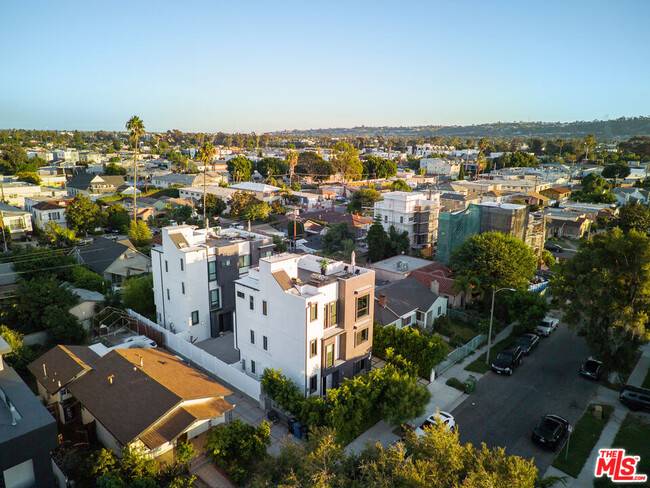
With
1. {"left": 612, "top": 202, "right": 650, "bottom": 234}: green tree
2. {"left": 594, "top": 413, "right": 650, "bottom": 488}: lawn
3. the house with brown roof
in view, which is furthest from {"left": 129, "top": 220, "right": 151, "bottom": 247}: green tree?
{"left": 612, "top": 202, "right": 650, "bottom": 234}: green tree

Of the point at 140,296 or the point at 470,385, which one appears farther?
the point at 140,296

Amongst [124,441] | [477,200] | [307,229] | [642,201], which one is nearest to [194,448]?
[124,441]

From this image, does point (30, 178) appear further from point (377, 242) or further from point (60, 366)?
point (60, 366)

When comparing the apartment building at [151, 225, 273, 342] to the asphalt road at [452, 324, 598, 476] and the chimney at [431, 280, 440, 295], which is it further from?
the asphalt road at [452, 324, 598, 476]

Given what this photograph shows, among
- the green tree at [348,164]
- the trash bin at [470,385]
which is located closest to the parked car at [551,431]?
the trash bin at [470,385]

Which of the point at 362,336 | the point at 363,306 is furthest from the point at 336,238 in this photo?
the point at 363,306

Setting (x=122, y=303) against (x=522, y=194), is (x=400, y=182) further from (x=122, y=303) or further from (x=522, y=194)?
(x=122, y=303)
